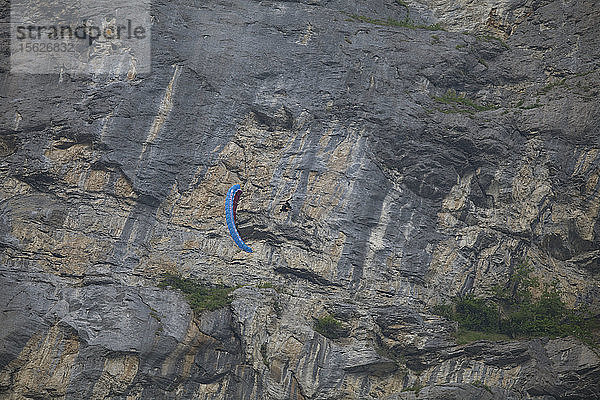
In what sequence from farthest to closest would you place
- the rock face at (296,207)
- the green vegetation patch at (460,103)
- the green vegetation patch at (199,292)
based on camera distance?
the green vegetation patch at (460,103) → the green vegetation patch at (199,292) → the rock face at (296,207)

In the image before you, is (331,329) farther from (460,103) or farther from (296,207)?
(460,103)

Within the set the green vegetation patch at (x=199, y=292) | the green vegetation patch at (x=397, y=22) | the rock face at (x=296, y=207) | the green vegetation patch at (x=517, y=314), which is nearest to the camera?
the rock face at (x=296, y=207)

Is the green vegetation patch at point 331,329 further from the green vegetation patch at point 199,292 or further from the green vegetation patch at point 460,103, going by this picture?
the green vegetation patch at point 460,103

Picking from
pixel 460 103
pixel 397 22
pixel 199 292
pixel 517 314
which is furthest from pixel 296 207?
pixel 397 22

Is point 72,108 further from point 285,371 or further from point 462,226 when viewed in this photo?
point 462,226

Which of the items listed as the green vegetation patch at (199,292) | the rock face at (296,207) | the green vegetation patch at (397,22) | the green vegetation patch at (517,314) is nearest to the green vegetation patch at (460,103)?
the rock face at (296,207)

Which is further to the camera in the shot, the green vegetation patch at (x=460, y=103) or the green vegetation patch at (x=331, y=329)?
the green vegetation patch at (x=460, y=103)

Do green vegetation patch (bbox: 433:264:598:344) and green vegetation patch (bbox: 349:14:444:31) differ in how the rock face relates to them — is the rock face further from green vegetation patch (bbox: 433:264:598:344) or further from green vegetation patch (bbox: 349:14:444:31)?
green vegetation patch (bbox: 349:14:444:31)
